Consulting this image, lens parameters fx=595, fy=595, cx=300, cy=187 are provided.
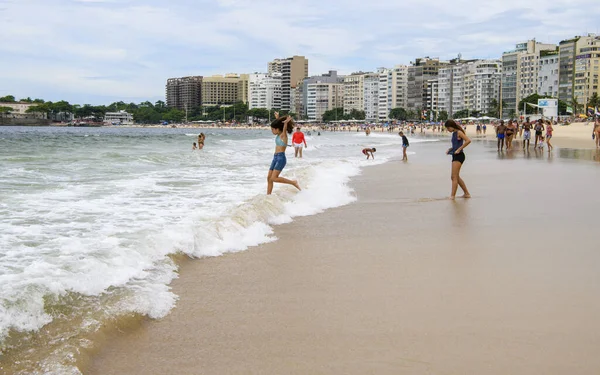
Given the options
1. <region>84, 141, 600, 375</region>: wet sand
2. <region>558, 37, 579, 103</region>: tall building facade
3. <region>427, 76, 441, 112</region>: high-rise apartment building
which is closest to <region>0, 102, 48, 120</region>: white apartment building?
<region>427, 76, 441, 112</region>: high-rise apartment building

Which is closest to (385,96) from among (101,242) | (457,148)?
(457,148)

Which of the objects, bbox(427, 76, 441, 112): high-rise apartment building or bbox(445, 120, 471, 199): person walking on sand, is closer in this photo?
bbox(445, 120, 471, 199): person walking on sand

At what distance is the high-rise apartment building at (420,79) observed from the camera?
17475cm

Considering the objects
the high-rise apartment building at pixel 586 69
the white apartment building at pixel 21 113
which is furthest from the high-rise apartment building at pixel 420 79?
the white apartment building at pixel 21 113

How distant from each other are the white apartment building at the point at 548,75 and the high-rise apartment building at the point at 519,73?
2628 millimetres

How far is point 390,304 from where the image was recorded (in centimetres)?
386

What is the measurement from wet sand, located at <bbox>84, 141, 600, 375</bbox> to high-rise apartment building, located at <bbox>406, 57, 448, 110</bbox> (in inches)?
6734

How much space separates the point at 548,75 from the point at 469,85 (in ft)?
87.6

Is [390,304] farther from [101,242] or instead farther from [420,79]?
[420,79]

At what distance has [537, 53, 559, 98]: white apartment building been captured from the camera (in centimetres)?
13100

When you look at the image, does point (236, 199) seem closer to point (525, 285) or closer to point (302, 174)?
point (302, 174)

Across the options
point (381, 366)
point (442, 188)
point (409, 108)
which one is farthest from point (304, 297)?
point (409, 108)

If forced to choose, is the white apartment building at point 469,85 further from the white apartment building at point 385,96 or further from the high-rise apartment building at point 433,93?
the white apartment building at point 385,96

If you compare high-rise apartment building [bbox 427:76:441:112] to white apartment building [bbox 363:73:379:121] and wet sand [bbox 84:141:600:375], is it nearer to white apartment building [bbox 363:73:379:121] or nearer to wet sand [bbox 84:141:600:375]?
white apartment building [bbox 363:73:379:121]
